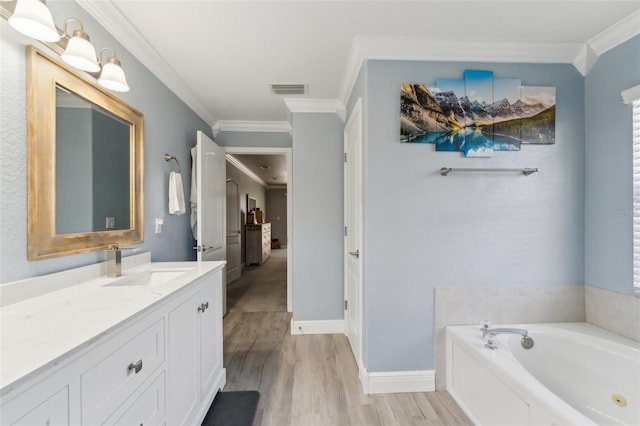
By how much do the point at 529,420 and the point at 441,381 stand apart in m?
0.74

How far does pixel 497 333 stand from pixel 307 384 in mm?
1335

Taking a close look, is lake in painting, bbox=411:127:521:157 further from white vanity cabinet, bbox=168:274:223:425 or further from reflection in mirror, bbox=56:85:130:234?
reflection in mirror, bbox=56:85:130:234

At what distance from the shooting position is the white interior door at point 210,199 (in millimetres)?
2568

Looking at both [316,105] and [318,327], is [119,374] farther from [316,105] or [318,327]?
[316,105]

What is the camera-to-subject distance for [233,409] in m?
1.70

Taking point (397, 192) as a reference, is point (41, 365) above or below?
below

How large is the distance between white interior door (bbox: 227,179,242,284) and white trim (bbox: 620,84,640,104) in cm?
488

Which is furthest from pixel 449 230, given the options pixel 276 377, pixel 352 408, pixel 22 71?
pixel 22 71

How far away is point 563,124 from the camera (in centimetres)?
196

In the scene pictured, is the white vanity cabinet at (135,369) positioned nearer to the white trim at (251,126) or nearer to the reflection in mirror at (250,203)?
the white trim at (251,126)

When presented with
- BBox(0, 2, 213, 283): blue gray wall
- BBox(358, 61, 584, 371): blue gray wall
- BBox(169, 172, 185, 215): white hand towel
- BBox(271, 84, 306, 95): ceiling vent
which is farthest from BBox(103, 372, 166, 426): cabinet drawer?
BBox(271, 84, 306, 95): ceiling vent

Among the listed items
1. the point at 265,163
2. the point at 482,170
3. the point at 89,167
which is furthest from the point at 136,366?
the point at 265,163

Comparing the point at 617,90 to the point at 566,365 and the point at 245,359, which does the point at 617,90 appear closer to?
the point at 566,365

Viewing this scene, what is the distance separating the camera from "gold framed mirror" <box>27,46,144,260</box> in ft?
3.93
